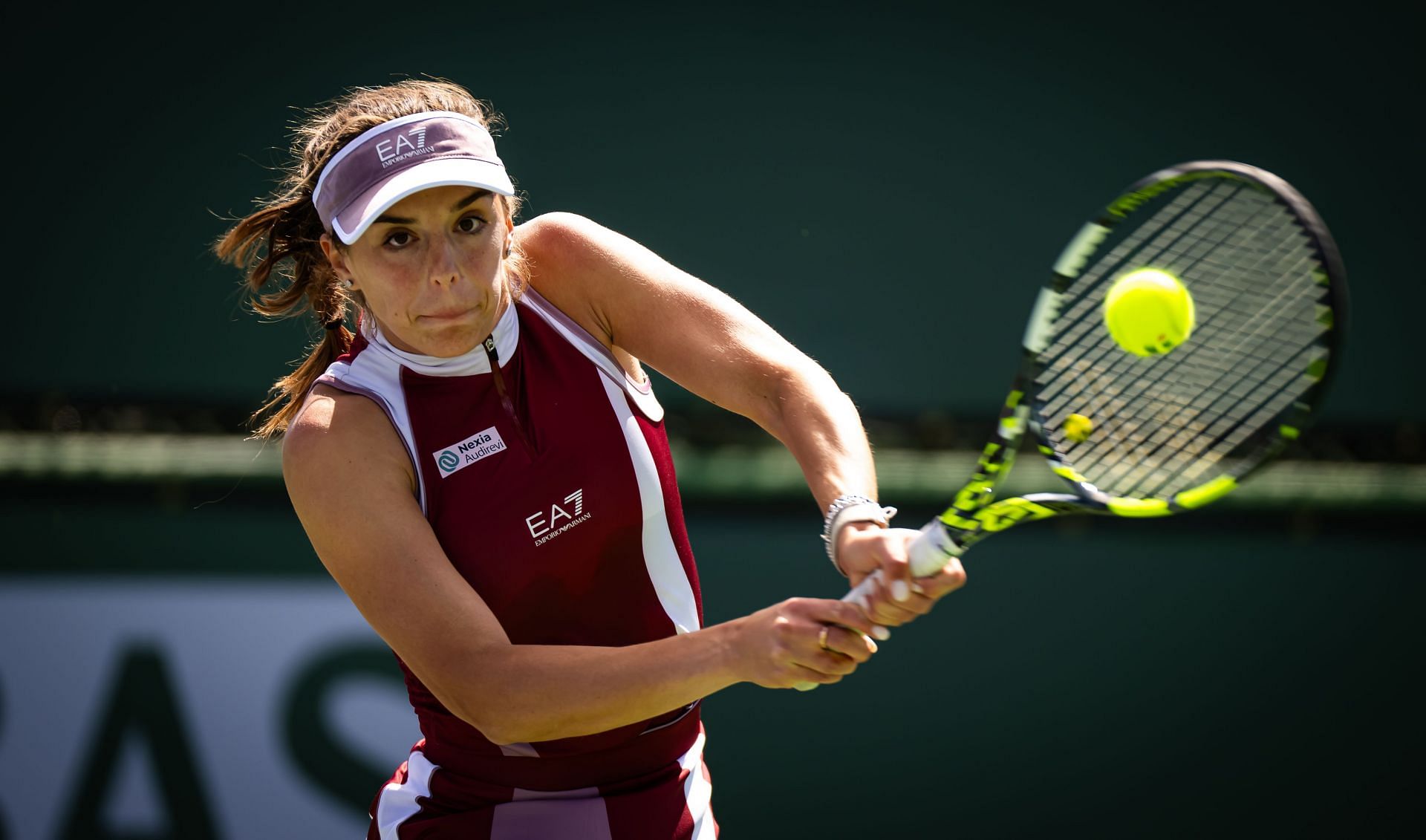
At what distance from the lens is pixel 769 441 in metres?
3.85

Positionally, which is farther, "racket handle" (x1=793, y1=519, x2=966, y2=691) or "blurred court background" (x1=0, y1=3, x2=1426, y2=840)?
"blurred court background" (x1=0, y1=3, x2=1426, y2=840)

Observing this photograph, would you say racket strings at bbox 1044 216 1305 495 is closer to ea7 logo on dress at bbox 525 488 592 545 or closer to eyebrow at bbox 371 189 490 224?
ea7 logo on dress at bbox 525 488 592 545

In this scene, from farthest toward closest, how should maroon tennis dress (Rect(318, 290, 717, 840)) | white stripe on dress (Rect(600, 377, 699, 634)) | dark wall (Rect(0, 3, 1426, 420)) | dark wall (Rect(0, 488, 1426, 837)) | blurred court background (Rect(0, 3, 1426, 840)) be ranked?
dark wall (Rect(0, 3, 1426, 420))
dark wall (Rect(0, 488, 1426, 837))
blurred court background (Rect(0, 3, 1426, 840))
white stripe on dress (Rect(600, 377, 699, 634))
maroon tennis dress (Rect(318, 290, 717, 840))

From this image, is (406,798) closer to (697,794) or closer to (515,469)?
(697,794)

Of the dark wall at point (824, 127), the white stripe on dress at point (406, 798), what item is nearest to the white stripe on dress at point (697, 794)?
the white stripe on dress at point (406, 798)

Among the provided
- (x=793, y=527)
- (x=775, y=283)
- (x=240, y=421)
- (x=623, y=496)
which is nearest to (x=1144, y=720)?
(x=793, y=527)

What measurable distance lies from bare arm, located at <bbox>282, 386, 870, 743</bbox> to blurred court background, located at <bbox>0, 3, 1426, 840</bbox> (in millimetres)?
1797

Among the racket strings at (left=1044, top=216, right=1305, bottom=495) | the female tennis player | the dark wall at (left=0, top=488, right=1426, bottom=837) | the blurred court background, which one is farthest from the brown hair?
the dark wall at (left=0, top=488, right=1426, bottom=837)

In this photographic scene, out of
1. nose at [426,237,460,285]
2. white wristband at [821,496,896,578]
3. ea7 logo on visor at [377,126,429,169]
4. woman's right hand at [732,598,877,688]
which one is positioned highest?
ea7 logo on visor at [377,126,429,169]

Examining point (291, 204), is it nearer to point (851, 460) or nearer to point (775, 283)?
point (851, 460)

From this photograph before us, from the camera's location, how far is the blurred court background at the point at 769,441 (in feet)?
12.0

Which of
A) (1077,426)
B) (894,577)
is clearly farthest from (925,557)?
(1077,426)

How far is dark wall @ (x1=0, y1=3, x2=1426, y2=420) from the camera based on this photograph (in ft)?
13.1

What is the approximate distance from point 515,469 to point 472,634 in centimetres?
30
